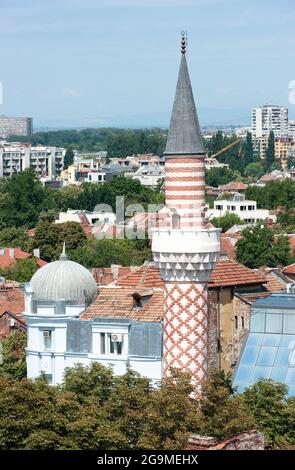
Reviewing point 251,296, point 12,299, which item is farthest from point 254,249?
point 251,296

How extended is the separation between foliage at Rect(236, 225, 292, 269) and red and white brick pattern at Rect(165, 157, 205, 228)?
43.5 m

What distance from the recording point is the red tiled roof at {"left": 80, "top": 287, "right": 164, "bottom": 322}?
3638cm

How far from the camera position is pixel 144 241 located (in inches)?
3024

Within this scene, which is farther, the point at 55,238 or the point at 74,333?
the point at 55,238

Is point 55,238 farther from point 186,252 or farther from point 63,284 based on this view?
point 186,252

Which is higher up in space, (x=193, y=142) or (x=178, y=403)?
(x=193, y=142)

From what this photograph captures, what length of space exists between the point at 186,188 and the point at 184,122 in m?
1.55

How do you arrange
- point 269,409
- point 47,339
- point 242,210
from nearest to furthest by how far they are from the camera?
point 269,409, point 47,339, point 242,210

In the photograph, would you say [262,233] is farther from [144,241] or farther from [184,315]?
[184,315]

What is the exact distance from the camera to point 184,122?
1335 inches

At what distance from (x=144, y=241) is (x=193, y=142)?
43308 mm

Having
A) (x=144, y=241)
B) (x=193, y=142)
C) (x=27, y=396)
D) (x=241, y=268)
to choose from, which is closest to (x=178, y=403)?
(x=27, y=396)

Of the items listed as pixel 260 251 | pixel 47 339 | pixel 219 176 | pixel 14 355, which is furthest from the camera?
pixel 219 176

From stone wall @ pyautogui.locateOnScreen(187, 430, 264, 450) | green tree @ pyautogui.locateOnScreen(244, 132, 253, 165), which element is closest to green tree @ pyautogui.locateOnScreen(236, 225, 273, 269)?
stone wall @ pyautogui.locateOnScreen(187, 430, 264, 450)
